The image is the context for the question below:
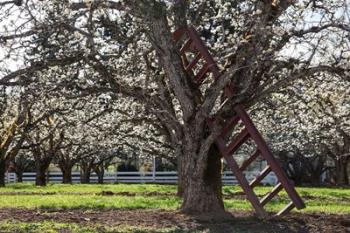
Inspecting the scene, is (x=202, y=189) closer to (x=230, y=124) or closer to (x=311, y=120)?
(x=230, y=124)

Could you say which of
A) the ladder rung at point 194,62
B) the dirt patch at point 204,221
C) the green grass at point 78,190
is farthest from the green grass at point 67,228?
the green grass at point 78,190

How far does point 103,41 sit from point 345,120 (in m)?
11.2

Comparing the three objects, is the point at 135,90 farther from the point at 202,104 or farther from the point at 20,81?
the point at 20,81

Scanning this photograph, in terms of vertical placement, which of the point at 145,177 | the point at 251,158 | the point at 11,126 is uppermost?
the point at 11,126

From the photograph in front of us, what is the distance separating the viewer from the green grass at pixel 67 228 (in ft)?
29.3

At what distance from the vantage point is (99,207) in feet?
45.0

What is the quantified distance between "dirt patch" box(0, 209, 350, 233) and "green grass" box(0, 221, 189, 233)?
0.42 meters

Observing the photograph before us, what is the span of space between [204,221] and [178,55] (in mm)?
2882

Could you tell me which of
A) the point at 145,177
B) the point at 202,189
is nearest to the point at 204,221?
the point at 202,189

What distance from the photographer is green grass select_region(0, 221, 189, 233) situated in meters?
8.92

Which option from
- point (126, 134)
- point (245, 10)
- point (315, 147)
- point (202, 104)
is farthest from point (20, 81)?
point (315, 147)

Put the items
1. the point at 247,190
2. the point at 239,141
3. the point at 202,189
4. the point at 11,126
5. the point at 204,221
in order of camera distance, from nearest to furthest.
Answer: the point at 204,221 → the point at 247,190 → the point at 239,141 → the point at 202,189 → the point at 11,126

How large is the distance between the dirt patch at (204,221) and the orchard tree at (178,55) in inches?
29.7

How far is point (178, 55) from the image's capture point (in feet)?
35.2
